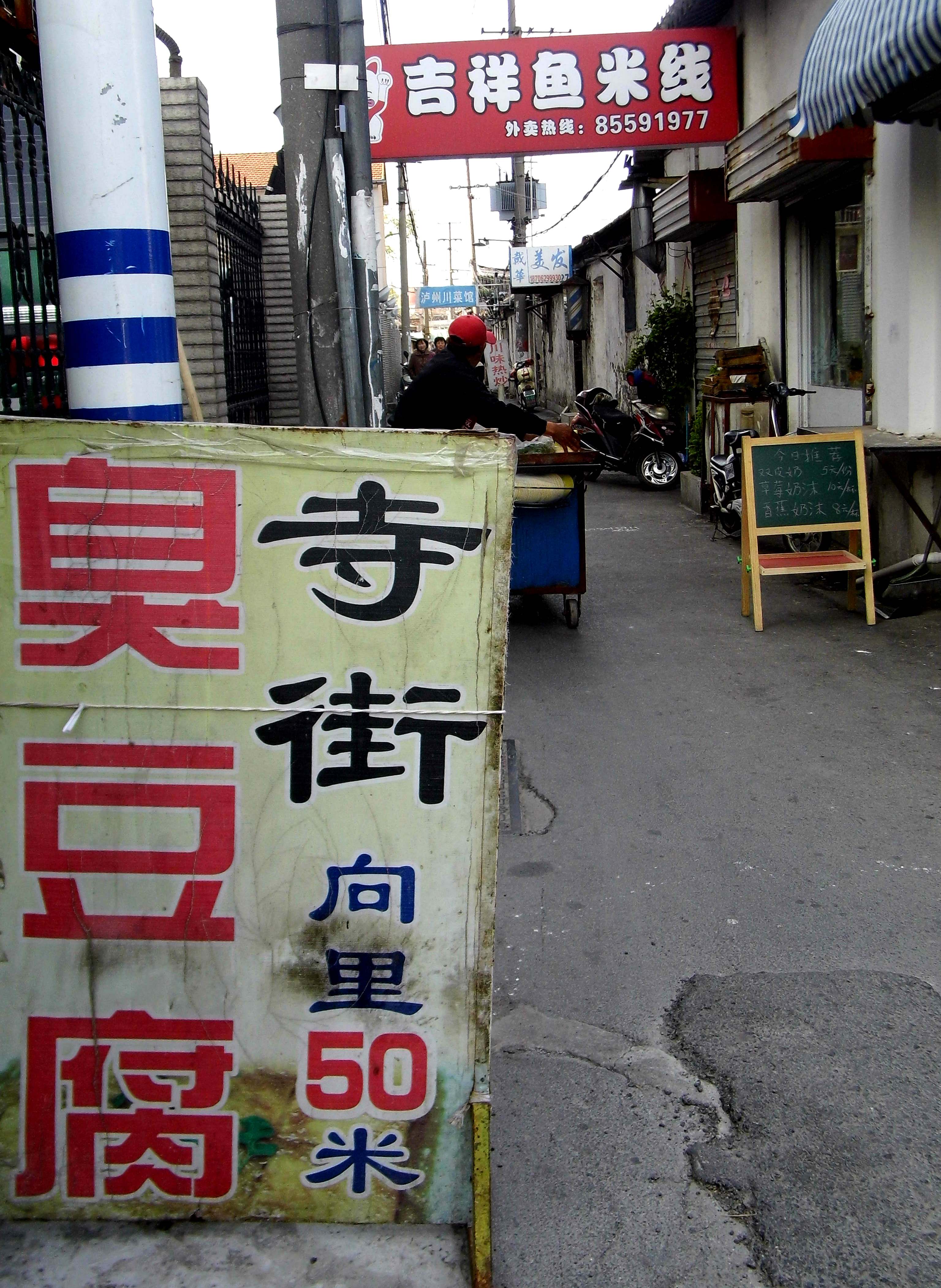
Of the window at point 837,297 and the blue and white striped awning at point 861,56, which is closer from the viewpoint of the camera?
the blue and white striped awning at point 861,56

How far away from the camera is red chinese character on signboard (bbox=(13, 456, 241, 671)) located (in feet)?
7.40

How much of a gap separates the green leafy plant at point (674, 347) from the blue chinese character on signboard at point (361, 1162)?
47.4ft

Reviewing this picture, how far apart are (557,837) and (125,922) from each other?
265cm

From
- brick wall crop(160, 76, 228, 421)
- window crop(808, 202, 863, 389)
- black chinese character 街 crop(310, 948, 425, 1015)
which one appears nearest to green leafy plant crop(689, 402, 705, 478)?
window crop(808, 202, 863, 389)

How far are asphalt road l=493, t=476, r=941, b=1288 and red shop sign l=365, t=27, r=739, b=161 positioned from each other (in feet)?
19.9

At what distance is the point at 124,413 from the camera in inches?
134

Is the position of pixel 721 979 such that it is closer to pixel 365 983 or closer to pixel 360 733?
pixel 365 983

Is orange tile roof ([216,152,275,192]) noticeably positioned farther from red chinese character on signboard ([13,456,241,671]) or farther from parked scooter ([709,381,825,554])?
red chinese character on signboard ([13,456,241,671])

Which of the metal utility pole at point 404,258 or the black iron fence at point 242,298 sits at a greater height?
the metal utility pole at point 404,258

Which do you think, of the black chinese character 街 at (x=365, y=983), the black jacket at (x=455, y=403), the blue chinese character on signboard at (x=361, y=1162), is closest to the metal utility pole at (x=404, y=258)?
the black jacket at (x=455, y=403)

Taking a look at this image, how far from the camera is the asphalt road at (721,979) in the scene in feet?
8.64

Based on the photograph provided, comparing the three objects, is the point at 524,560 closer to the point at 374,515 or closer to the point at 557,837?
the point at 557,837

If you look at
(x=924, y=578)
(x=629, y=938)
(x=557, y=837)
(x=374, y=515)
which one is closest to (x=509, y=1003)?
(x=629, y=938)

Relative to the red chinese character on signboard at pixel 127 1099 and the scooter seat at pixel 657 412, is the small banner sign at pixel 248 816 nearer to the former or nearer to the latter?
the red chinese character on signboard at pixel 127 1099
